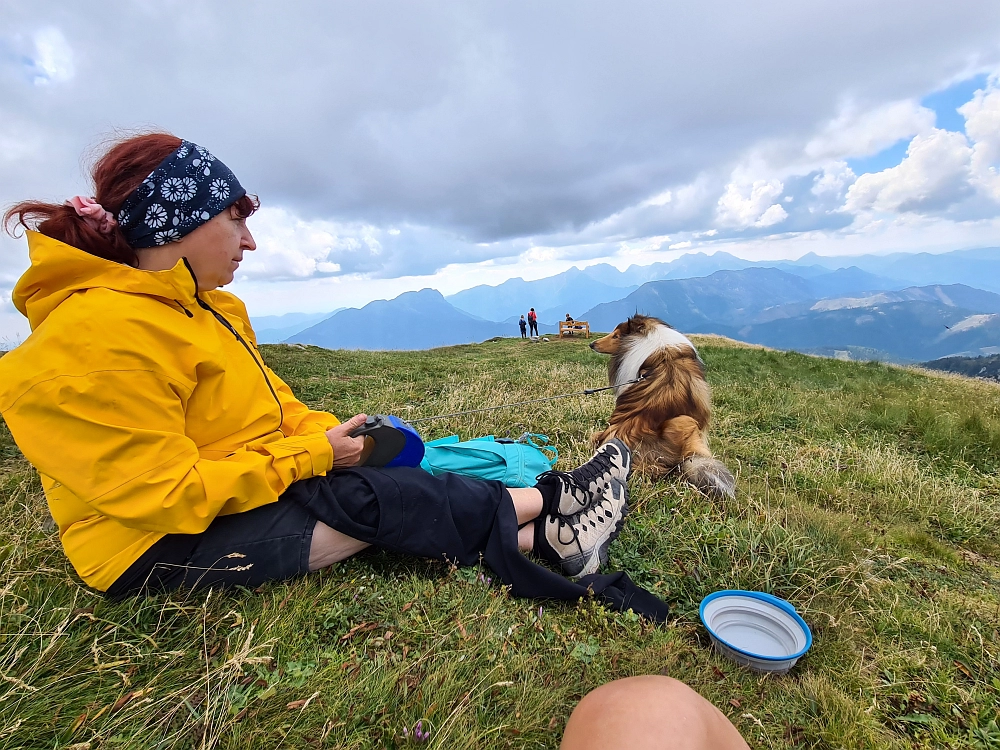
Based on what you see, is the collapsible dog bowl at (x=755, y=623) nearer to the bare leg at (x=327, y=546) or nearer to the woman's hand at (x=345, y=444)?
the bare leg at (x=327, y=546)

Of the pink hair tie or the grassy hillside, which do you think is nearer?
the grassy hillside

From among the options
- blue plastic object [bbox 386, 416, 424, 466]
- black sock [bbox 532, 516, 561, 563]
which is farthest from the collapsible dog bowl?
blue plastic object [bbox 386, 416, 424, 466]

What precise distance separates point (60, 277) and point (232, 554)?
1158 millimetres

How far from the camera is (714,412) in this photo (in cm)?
587

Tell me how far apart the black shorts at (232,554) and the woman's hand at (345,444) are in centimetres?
27

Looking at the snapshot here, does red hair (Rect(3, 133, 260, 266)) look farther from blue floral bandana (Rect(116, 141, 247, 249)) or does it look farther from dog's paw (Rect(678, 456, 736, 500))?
dog's paw (Rect(678, 456, 736, 500))

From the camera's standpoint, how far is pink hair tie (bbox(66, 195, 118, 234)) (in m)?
1.68

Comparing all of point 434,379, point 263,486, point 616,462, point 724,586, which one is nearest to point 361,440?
point 263,486

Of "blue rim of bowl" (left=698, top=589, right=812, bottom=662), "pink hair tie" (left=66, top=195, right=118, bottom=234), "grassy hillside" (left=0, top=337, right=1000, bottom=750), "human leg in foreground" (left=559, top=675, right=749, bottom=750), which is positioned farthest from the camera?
"blue rim of bowl" (left=698, top=589, right=812, bottom=662)

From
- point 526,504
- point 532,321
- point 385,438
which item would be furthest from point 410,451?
point 532,321

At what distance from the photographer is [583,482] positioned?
2.66 meters

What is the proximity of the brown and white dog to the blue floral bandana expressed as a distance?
302 centimetres

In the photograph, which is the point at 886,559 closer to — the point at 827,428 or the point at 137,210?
the point at 827,428

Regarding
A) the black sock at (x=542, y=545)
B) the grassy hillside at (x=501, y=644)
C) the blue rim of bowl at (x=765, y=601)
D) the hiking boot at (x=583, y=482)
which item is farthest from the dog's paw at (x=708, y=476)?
the black sock at (x=542, y=545)
